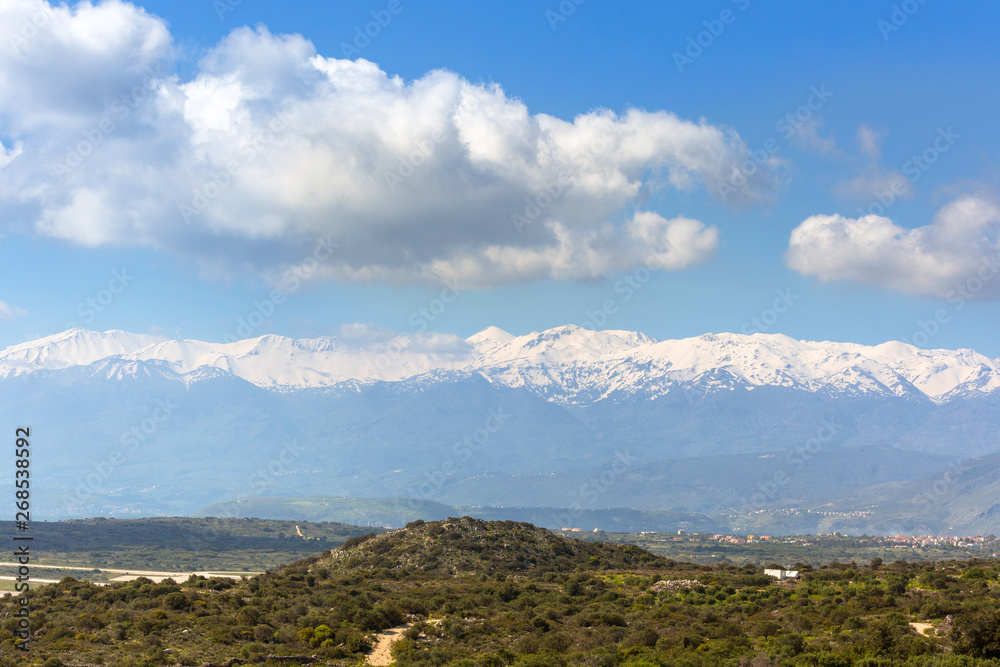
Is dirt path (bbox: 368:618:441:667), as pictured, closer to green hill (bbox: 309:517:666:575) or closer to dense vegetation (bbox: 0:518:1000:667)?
dense vegetation (bbox: 0:518:1000:667)

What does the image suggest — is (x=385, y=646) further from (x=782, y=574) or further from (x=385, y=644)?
(x=782, y=574)

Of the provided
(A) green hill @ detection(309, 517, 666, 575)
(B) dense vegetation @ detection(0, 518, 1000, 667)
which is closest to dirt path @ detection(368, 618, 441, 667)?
(B) dense vegetation @ detection(0, 518, 1000, 667)

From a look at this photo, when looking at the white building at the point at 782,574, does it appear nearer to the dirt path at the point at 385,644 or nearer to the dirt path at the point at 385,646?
the dirt path at the point at 385,644

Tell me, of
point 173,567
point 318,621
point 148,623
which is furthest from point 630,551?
point 173,567

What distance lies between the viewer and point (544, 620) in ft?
139

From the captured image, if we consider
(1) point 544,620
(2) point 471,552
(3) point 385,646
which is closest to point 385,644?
(3) point 385,646

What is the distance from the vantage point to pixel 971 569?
52094mm

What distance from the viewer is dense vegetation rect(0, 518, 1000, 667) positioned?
3300 cm

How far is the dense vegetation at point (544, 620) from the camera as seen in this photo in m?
33.0

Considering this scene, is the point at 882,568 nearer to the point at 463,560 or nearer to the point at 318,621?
the point at 463,560

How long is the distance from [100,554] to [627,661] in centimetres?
17950

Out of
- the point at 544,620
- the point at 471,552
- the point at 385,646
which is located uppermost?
the point at 544,620

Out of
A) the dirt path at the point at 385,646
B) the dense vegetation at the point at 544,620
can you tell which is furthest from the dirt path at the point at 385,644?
the dense vegetation at the point at 544,620

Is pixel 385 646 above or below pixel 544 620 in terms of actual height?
below
